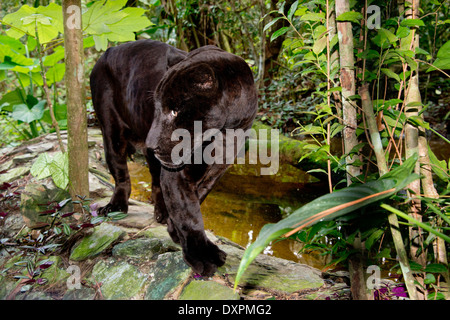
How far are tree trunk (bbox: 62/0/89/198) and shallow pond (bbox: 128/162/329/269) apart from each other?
143cm

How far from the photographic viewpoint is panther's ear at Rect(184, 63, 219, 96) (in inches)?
71.7

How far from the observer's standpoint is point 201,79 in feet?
5.98

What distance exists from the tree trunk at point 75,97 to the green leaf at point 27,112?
9.30 ft

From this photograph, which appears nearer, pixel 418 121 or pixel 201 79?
pixel 418 121

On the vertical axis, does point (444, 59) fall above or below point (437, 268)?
above

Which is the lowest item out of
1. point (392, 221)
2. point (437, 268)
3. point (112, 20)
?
point (437, 268)

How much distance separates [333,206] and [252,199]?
3291 millimetres

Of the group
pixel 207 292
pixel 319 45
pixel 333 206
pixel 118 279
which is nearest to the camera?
pixel 333 206

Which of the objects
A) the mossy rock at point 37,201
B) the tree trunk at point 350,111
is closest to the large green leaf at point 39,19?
the mossy rock at point 37,201

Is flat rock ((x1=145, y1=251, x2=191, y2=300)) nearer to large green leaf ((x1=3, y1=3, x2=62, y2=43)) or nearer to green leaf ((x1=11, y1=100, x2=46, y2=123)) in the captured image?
large green leaf ((x1=3, y1=3, x2=62, y2=43))

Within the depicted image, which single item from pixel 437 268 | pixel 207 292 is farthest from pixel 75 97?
pixel 437 268

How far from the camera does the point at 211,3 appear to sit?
25.4 feet

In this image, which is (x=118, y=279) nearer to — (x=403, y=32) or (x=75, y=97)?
(x=75, y=97)
